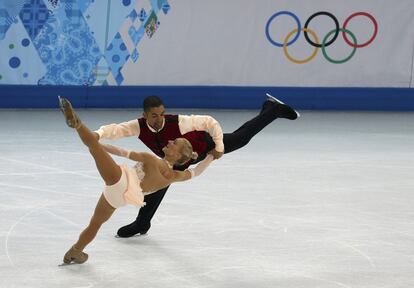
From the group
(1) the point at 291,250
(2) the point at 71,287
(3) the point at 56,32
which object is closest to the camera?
(2) the point at 71,287

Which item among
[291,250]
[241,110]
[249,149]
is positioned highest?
[291,250]

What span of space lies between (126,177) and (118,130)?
50 cm

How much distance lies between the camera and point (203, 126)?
6.84 m

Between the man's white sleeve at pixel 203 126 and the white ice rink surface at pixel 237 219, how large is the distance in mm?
741

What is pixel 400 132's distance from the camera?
13.3 metres

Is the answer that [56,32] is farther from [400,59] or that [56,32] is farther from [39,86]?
[400,59]

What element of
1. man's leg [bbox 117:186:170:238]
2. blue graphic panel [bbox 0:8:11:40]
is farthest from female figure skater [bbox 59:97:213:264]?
blue graphic panel [bbox 0:8:11:40]

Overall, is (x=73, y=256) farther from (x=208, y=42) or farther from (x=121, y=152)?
(x=208, y=42)

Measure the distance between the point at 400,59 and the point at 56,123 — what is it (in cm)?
542

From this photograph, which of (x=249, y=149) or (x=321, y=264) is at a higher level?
(x=321, y=264)

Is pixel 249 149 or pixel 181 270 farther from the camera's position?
pixel 249 149

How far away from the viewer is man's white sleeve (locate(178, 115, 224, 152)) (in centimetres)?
676

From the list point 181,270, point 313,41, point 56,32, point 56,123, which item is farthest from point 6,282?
point 313,41

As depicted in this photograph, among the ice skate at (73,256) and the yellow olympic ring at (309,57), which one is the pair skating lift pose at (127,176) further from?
the yellow olympic ring at (309,57)
